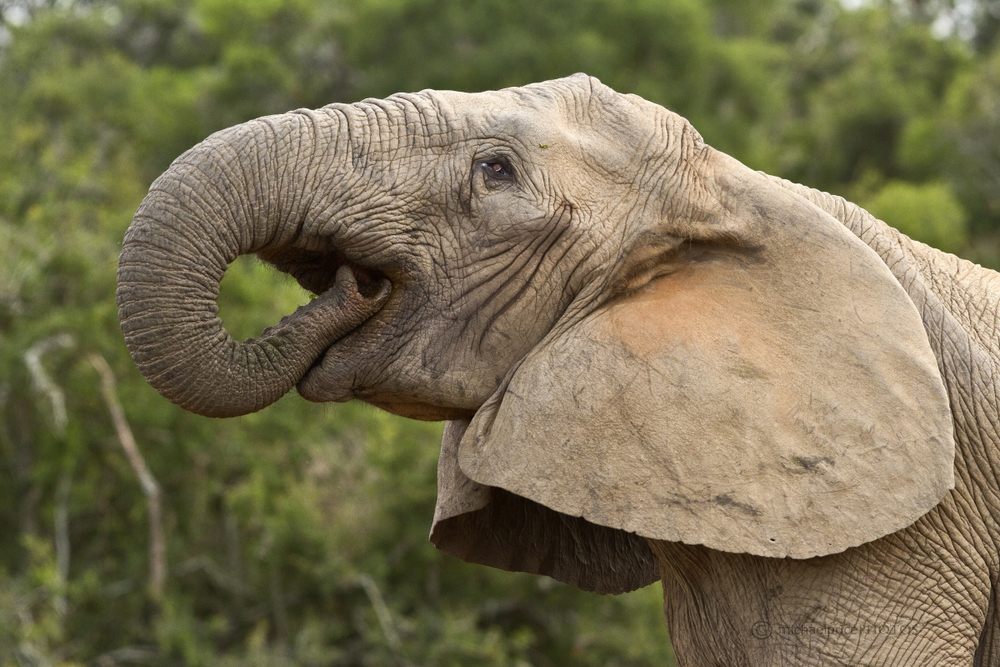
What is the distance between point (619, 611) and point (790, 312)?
7.90 meters

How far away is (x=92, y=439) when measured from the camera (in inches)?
414

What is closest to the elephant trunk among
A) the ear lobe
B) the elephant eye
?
the elephant eye

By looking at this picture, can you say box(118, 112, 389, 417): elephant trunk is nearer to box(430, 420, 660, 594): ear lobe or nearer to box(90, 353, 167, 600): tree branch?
box(430, 420, 660, 594): ear lobe

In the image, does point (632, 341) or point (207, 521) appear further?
point (207, 521)

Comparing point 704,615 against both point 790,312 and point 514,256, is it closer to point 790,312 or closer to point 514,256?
point 790,312

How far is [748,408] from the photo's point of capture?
2621 millimetres

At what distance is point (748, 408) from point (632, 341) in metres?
0.29

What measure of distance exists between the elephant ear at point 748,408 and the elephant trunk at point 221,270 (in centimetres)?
43

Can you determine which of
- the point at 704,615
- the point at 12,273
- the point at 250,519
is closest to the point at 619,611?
the point at 250,519

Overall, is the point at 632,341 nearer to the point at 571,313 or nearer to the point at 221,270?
the point at 571,313

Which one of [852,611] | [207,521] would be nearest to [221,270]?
[852,611]

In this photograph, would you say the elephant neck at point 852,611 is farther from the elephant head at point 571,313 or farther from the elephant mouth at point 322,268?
the elephant mouth at point 322,268

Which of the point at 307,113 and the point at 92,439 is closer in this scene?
the point at 307,113

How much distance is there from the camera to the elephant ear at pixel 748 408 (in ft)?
8.41
